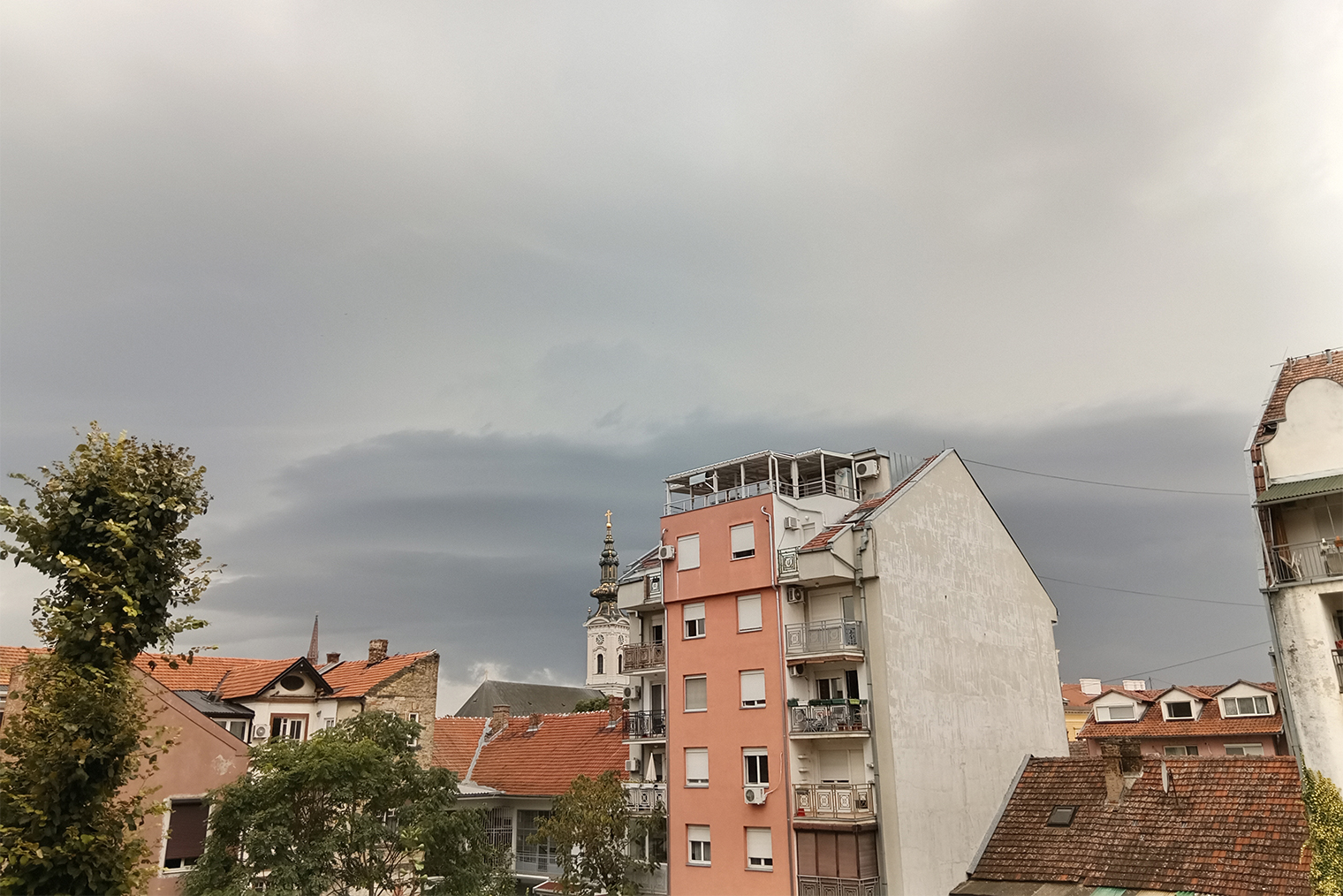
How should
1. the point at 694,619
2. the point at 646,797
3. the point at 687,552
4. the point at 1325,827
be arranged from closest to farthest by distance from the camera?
the point at 1325,827 < the point at 646,797 < the point at 694,619 < the point at 687,552

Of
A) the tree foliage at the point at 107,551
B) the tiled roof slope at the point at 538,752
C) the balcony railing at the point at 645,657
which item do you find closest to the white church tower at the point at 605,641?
the tiled roof slope at the point at 538,752

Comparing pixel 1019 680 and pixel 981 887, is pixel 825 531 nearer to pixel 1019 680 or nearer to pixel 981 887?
pixel 1019 680

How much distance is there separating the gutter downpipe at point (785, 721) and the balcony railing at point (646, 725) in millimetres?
2482

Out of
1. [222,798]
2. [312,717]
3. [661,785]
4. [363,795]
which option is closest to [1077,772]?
[661,785]

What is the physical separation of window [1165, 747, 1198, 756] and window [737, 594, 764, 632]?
32.5 m

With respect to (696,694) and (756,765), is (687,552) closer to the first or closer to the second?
(696,694)

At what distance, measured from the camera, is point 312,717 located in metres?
41.4

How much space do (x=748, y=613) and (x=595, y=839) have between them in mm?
10178

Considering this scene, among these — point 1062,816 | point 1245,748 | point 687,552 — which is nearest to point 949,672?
point 1062,816

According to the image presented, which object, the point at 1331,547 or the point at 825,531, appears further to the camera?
the point at 825,531

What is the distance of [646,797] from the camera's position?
38594mm

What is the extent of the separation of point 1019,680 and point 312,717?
2977 centimetres

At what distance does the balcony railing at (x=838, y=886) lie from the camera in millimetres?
31891

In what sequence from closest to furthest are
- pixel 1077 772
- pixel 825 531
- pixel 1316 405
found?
pixel 1316 405 → pixel 1077 772 → pixel 825 531
